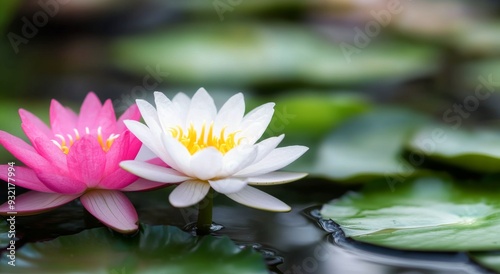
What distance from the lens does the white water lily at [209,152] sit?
3.14 feet

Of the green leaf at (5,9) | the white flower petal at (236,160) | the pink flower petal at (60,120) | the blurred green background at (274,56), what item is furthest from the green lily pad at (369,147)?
the green leaf at (5,9)

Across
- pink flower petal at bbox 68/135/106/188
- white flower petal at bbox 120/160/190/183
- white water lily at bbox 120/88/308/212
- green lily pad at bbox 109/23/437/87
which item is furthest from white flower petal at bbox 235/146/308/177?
green lily pad at bbox 109/23/437/87

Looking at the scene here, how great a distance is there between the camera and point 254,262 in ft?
3.04

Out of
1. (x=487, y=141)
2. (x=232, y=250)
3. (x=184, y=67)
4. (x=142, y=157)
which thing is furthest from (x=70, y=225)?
(x=184, y=67)

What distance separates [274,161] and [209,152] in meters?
0.14

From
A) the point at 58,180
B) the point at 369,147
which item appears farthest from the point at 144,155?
the point at 369,147

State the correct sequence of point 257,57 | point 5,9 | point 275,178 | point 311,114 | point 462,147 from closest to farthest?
point 275,178, point 462,147, point 311,114, point 5,9, point 257,57

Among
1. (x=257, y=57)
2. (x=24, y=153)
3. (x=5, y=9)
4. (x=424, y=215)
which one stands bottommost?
(x=24, y=153)

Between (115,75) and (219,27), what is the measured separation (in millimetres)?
573

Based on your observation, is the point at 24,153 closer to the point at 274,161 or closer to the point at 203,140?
the point at 203,140

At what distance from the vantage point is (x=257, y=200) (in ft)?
3.28

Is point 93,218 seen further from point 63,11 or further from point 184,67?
point 63,11

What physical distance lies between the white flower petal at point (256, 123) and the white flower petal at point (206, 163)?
0.41ft

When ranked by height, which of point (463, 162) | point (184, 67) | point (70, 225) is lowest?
point (70, 225)
